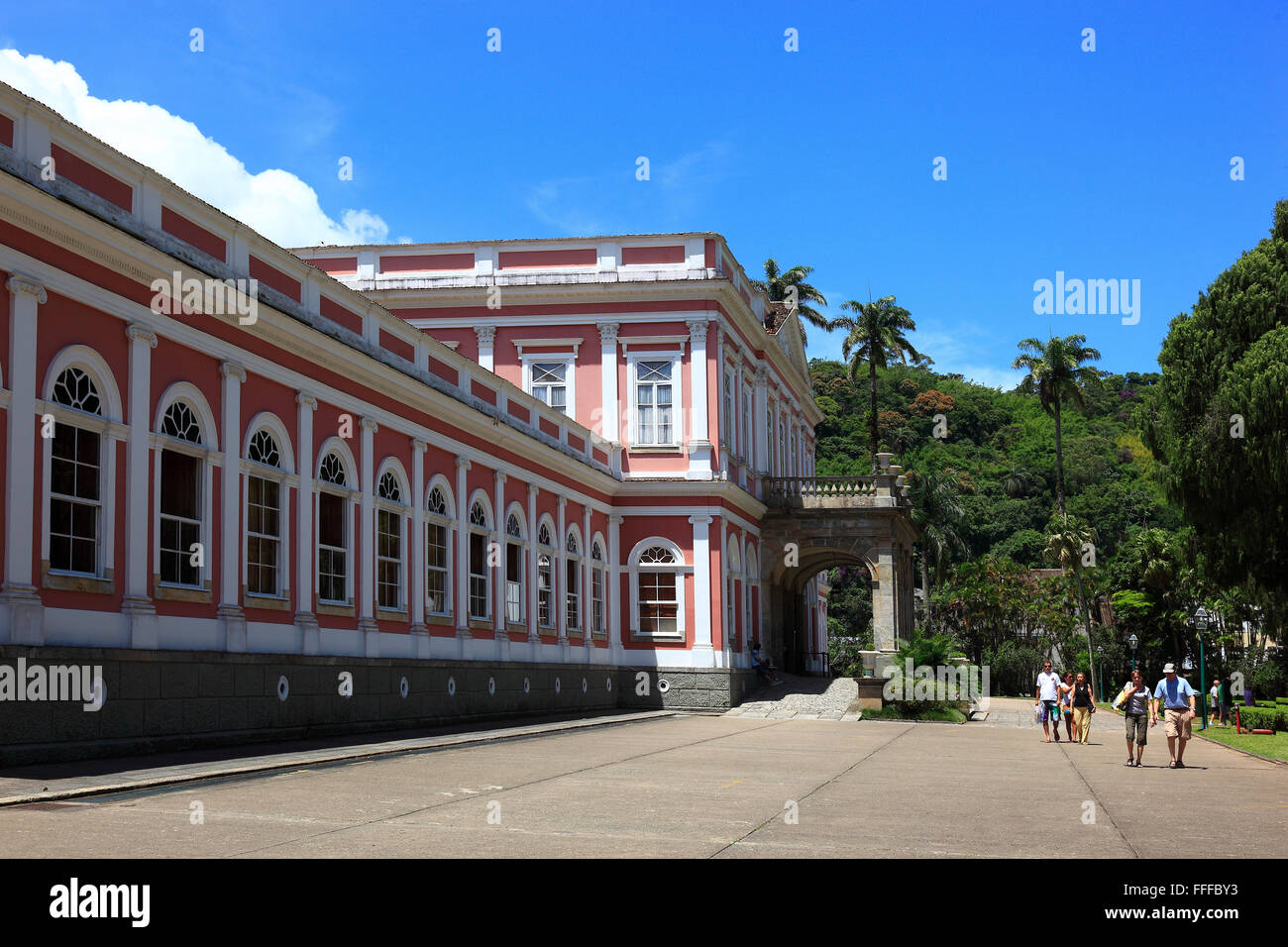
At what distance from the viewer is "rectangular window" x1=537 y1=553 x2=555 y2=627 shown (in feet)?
104

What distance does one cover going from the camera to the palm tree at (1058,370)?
6775 centimetres

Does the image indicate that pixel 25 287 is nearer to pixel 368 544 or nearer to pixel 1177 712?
pixel 368 544

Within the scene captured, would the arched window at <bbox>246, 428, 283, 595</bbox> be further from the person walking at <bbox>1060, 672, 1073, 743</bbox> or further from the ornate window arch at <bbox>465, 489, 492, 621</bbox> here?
the person walking at <bbox>1060, 672, 1073, 743</bbox>

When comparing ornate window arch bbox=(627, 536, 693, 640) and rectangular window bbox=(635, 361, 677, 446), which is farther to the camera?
rectangular window bbox=(635, 361, 677, 446)

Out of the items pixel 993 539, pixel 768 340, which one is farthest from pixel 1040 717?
pixel 993 539

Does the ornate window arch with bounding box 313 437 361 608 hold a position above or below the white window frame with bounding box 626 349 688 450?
below

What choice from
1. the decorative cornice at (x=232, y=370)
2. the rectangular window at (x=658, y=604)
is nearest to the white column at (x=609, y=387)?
the rectangular window at (x=658, y=604)

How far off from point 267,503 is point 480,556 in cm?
865

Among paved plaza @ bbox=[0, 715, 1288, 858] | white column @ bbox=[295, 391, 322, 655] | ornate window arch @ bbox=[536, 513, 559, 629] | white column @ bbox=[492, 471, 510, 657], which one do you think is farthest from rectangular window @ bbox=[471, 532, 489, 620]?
paved plaza @ bbox=[0, 715, 1288, 858]

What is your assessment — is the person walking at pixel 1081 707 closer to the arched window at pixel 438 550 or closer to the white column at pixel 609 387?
the arched window at pixel 438 550

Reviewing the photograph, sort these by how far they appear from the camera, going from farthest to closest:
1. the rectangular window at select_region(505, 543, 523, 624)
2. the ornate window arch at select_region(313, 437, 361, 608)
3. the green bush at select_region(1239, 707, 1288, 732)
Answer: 1. the green bush at select_region(1239, 707, 1288, 732)
2. the rectangular window at select_region(505, 543, 523, 624)
3. the ornate window arch at select_region(313, 437, 361, 608)

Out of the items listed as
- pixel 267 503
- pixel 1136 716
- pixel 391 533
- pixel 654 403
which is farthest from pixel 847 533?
pixel 267 503

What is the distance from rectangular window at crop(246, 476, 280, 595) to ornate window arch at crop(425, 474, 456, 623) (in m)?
5.36
